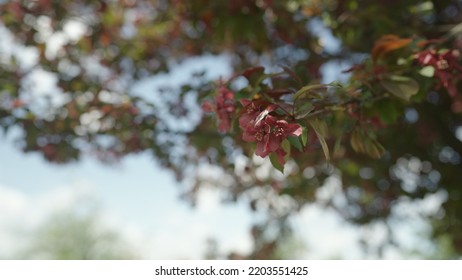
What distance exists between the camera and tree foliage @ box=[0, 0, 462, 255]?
211 centimetres

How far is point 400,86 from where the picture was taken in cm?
217

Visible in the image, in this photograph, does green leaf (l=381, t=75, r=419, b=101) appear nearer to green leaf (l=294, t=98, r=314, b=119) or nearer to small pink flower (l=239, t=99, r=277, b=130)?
green leaf (l=294, t=98, r=314, b=119)

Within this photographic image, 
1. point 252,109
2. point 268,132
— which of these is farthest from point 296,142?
point 252,109

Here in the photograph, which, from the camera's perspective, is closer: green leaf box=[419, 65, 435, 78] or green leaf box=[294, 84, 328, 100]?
green leaf box=[294, 84, 328, 100]

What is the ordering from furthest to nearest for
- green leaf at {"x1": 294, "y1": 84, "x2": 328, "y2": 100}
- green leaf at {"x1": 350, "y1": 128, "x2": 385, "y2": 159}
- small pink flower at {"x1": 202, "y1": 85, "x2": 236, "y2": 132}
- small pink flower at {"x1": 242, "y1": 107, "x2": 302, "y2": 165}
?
small pink flower at {"x1": 202, "y1": 85, "x2": 236, "y2": 132}
green leaf at {"x1": 350, "y1": 128, "x2": 385, "y2": 159}
green leaf at {"x1": 294, "y1": 84, "x2": 328, "y2": 100}
small pink flower at {"x1": 242, "y1": 107, "x2": 302, "y2": 165}

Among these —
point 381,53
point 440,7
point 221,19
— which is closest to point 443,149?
point 440,7

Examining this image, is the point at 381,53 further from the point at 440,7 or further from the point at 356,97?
the point at 440,7

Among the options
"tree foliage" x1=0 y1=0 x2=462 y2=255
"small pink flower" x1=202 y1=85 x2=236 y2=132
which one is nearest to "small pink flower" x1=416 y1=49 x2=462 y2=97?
"tree foliage" x1=0 y1=0 x2=462 y2=255

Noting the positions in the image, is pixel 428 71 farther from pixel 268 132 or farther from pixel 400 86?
pixel 268 132

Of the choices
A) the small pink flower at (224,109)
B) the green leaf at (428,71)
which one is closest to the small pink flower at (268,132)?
the small pink flower at (224,109)

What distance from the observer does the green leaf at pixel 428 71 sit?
224cm

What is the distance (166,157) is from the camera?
4.25 meters

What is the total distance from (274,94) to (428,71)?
81 cm

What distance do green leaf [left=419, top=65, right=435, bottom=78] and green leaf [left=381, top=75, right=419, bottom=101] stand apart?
0.12m
